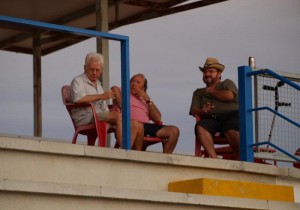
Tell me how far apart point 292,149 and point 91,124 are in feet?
6.55

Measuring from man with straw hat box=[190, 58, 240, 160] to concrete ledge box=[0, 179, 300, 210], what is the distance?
4.33ft

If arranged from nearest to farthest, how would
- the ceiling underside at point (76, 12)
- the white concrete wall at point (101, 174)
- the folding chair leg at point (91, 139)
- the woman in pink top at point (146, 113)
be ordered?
the white concrete wall at point (101, 174) < the folding chair leg at point (91, 139) < the woman in pink top at point (146, 113) < the ceiling underside at point (76, 12)

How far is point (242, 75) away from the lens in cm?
1193

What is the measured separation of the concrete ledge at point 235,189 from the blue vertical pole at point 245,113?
520 millimetres

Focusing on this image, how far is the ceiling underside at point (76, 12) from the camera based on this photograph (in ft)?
50.8

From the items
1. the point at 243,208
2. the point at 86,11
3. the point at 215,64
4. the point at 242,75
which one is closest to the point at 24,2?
the point at 86,11

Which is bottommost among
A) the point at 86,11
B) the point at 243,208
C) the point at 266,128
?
the point at 243,208

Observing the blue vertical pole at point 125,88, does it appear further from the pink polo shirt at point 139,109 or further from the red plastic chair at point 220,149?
the red plastic chair at point 220,149

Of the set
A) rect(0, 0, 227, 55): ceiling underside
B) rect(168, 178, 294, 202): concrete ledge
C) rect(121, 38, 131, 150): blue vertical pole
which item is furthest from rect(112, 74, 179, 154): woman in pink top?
rect(0, 0, 227, 55): ceiling underside

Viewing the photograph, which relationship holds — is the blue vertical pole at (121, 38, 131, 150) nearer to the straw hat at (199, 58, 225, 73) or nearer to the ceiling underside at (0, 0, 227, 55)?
the straw hat at (199, 58, 225, 73)

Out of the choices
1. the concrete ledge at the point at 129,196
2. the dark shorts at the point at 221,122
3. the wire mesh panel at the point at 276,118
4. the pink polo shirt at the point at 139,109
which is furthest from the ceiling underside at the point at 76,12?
the concrete ledge at the point at 129,196

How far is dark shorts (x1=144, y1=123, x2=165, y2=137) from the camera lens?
40.4 ft

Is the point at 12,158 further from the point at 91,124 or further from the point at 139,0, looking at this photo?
the point at 139,0

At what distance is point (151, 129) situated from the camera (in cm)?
1234
